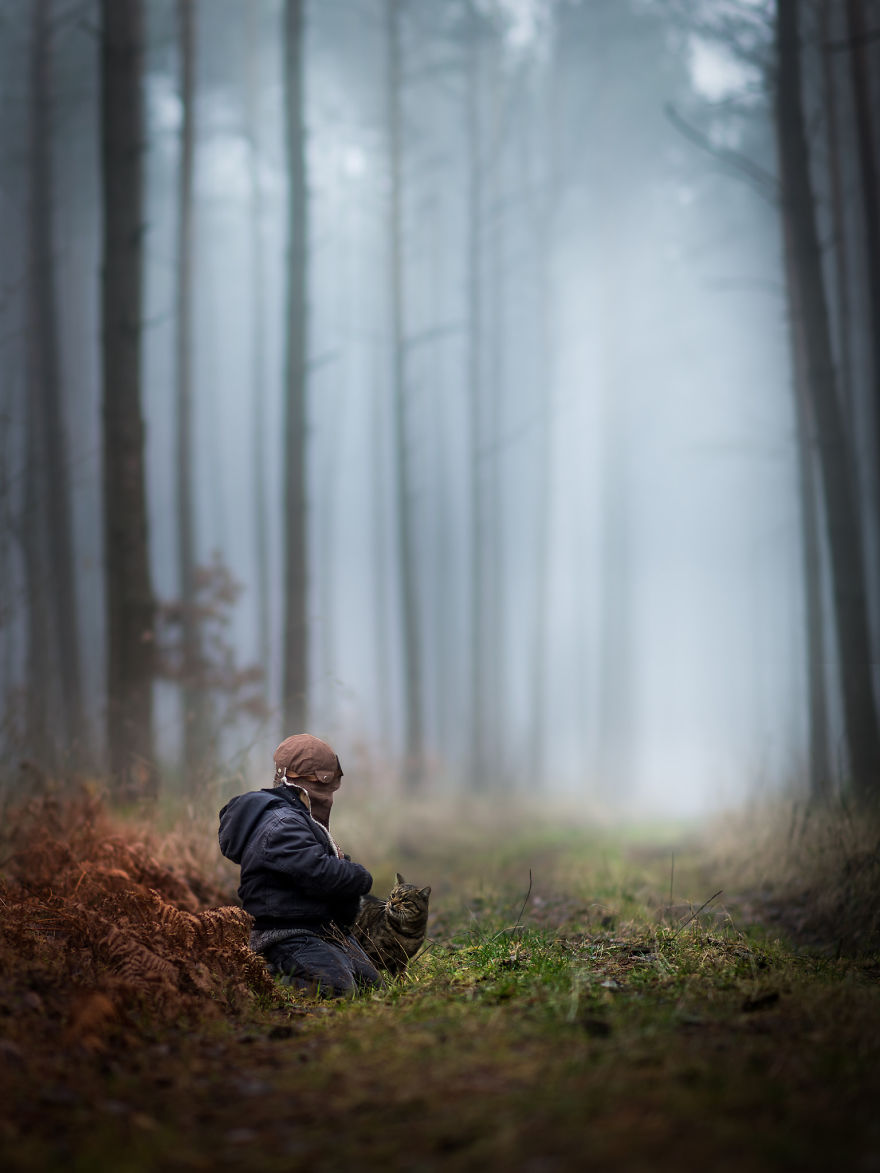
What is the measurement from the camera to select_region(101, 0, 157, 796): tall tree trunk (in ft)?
26.6

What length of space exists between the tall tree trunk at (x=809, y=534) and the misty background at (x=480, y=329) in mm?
381

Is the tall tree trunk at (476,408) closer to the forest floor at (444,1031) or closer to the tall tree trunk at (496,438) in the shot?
the tall tree trunk at (496,438)

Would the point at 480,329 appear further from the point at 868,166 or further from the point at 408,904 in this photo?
the point at 408,904

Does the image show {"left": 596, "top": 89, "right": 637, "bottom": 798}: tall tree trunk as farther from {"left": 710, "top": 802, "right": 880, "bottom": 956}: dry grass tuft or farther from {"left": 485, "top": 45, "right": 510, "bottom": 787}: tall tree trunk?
{"left": 710, "top": 802, "right": 880, "bottom": 956}: dry grass tuft

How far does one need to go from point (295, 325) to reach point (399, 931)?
8.53m

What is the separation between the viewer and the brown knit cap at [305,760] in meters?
4.35

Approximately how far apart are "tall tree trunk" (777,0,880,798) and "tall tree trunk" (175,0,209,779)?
607cm

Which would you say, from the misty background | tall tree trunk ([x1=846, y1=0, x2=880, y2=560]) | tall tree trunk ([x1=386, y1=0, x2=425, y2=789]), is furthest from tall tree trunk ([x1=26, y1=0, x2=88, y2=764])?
tall tree trunk ([x1=846, y1=0, x2=880, y2=560])

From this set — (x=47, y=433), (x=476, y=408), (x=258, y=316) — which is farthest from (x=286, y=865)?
(x=258, y=316)

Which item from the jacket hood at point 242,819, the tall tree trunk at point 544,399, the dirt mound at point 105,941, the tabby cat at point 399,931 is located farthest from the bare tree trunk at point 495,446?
the jacket hood at point 242,819

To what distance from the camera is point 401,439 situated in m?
15.0

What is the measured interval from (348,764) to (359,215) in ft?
66.0

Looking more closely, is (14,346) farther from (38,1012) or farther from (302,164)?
(38,1012)

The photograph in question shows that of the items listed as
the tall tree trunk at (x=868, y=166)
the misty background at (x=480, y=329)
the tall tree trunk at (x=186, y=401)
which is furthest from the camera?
the misty background at (x=480, y=329)
